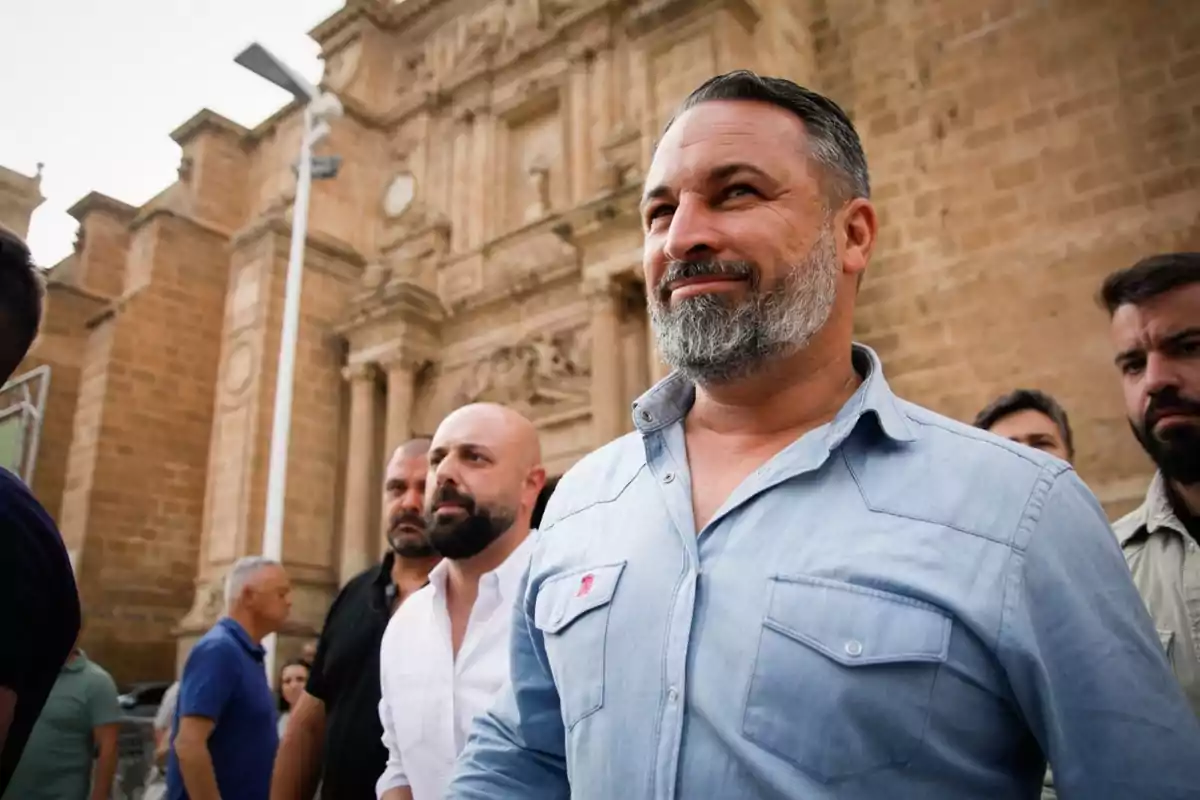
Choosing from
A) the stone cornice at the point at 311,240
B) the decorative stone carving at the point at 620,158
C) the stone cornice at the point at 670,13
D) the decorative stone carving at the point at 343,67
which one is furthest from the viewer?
the decorative stone carving at the point at 343,67

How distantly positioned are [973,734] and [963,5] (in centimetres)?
808

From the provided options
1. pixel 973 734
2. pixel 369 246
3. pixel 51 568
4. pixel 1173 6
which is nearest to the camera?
pixel 973 734

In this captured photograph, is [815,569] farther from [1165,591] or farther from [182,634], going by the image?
[182,634]

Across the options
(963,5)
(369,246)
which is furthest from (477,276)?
(963,5)

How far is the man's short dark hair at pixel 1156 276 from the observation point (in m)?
1.83

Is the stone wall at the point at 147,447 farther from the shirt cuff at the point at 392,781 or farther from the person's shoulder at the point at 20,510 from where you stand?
the person's shoulder at the point at 20,510

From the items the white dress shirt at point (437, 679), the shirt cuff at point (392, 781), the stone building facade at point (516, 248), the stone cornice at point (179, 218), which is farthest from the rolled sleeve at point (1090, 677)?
the stone cornice at point (179, 218)

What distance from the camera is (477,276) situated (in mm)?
9828

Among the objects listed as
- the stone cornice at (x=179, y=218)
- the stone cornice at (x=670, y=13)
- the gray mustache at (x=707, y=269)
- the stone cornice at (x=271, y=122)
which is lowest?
the gray mustache at (x=707, y=269)

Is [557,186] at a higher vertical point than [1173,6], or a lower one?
higher

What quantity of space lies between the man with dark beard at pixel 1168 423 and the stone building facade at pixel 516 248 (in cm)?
432

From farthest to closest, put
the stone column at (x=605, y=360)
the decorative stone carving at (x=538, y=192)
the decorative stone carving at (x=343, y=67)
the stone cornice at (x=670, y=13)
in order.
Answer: the decorative stone carving at (x=343, y=67), the decorative stone carving at (x=538, y=192), the stone column at (x=605, y=360), the stone cornice at (x=670, y=13)

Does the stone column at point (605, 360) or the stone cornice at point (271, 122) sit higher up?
the stone cornice at point (271, 122)

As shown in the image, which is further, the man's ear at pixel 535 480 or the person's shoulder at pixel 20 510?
the man's ear at pixel 535 480
